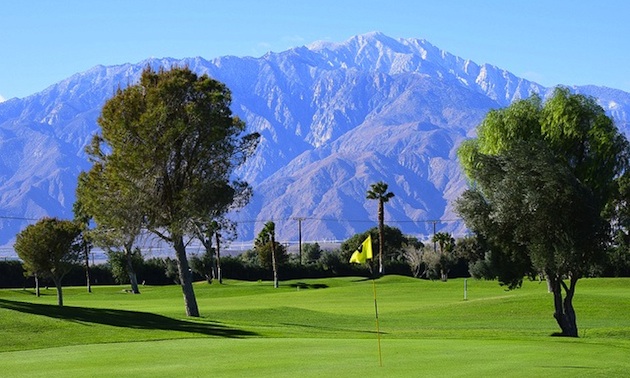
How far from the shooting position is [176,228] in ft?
160

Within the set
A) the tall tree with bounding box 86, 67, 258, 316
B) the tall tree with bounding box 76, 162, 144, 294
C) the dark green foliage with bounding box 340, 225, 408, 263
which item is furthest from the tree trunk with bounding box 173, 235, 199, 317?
the dark green foliage with bounding box 340, 225, 408, 263

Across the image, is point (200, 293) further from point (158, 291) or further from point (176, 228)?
point (176, 228)

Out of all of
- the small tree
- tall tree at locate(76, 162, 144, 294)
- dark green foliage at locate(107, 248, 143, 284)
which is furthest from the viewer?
the small tree

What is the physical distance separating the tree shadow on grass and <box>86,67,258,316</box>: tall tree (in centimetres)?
741

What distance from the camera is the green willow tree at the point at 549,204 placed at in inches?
1384

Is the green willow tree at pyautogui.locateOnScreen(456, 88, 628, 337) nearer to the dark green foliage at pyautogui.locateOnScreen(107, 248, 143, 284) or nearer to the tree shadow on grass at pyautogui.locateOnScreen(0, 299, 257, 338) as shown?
the tree shadow on grass at pyautogui.locateOnScreen(0, 299, 257, 338)

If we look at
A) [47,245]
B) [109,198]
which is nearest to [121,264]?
[47,245]

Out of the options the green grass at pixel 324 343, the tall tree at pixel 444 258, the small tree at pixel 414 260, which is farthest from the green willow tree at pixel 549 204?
the small tree at pixel 414 260

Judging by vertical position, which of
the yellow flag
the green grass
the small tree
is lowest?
the green grass

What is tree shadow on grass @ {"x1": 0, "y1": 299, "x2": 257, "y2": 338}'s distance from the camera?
36259 millimetres

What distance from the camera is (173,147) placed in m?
48.5

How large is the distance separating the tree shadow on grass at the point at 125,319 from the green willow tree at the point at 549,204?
9.87 meters

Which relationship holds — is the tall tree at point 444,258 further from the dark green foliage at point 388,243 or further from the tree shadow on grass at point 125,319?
the tree shadow on grass at point 125,319

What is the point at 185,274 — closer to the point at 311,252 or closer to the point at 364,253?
the point at 364,253
